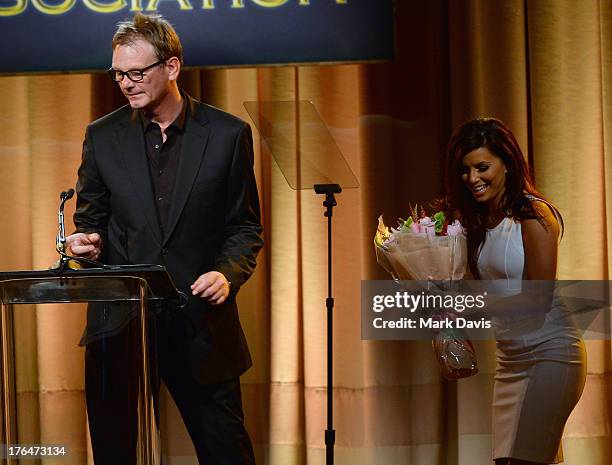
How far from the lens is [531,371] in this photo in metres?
2.99

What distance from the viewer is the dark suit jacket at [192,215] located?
2.85 metres

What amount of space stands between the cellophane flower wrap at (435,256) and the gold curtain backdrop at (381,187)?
2.63ft

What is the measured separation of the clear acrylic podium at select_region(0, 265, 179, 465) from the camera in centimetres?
221

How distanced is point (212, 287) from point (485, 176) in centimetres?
101

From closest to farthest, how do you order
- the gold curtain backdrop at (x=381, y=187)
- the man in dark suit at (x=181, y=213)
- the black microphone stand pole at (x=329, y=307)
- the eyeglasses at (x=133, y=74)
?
the man in dark suit at (x=181, y=213)
the eyeglasses at (x=133, y=74)
the black microphone stand pole at (x=329, y=307)
the gold curtain backdrop at (x=381, y=187)

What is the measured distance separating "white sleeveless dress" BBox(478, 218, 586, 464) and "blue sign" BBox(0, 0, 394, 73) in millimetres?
1122

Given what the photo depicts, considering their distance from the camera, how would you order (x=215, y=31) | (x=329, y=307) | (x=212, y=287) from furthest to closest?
1. (x=215, y=31)
2. (x=329, y=307)
3. (x=212, y=287)

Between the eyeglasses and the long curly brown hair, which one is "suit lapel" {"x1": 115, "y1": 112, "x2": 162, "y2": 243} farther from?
the long curly brown hair

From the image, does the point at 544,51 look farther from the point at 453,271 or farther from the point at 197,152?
the point at 197,152

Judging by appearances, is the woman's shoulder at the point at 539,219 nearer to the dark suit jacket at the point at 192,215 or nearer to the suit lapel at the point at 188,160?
the dark suit jacket at the point at 192,215

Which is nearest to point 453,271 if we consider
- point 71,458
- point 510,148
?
point 510,148

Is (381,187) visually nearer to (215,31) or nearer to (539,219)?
(215,31)

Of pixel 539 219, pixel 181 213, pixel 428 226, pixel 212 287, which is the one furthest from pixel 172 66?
pixel 539 219

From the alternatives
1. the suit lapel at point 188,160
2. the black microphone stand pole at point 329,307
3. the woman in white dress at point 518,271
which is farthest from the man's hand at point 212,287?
the woman in white dress at point 518,271
